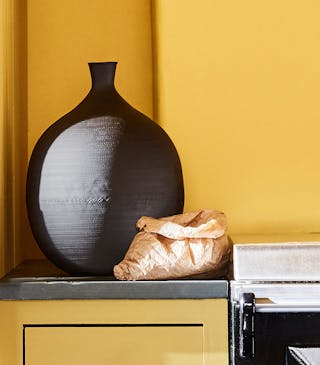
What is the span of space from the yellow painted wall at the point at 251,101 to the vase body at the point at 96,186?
23cm

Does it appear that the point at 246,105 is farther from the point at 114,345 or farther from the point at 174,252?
the point at 114,345

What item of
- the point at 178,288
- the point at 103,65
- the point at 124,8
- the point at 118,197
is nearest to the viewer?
the point at 178,288

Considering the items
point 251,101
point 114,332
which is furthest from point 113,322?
point 251,101

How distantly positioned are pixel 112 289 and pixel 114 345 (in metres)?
0.11

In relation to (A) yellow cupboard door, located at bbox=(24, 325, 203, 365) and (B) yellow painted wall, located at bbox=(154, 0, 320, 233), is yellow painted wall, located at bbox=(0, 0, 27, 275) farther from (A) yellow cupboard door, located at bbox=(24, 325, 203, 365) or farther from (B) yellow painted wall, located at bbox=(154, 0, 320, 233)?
(B) yellow painted wall, located at bbox=(154, 0, 320, 233)

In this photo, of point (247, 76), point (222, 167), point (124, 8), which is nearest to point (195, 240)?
point (222, 167)

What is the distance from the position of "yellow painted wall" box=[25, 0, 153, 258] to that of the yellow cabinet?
2.15 ft

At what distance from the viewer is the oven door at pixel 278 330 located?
165cm

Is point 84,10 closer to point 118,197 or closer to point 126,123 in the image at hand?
point 126,123

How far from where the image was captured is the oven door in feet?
5.42

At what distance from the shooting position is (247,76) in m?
2.10

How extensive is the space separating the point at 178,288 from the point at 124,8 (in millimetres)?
882

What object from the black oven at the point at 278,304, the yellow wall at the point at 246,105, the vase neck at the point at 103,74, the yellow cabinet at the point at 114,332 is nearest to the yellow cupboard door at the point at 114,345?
the yellow cabinet at the point at 114,332

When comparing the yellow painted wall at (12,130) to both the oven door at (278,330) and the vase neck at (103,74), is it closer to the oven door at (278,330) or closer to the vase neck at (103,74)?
the vase neck at (103,74)
